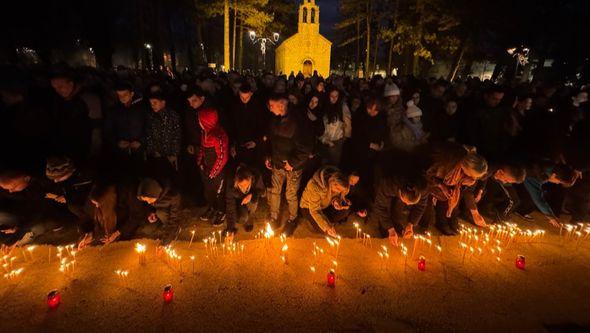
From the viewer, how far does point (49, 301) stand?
10.6 feet

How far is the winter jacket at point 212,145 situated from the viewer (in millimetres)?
4660

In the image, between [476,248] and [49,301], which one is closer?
[49,301]

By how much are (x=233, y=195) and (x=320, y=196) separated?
4.13 ft

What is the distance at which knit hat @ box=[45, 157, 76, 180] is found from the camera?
3938mm

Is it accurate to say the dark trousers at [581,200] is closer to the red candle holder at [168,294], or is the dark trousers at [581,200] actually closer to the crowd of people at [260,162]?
the crowd of people at [260,162]

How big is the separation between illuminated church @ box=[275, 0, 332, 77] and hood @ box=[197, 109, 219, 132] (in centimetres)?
3255

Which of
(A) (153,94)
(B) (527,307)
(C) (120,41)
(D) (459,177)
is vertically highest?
(C) (120,41)

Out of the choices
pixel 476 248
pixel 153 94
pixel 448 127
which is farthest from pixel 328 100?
pixel 476 248

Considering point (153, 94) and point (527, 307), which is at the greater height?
point (153, 94)

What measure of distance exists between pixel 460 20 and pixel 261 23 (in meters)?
12.0

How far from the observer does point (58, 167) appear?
3.96 metres

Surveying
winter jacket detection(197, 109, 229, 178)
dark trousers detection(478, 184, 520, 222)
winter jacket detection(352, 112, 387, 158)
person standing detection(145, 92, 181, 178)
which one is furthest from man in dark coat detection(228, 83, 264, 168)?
dark trousers detection(478, 184, 520, 222)

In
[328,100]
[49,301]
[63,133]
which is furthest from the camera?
[328,100]

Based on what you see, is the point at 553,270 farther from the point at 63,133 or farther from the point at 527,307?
the point at 63,133
